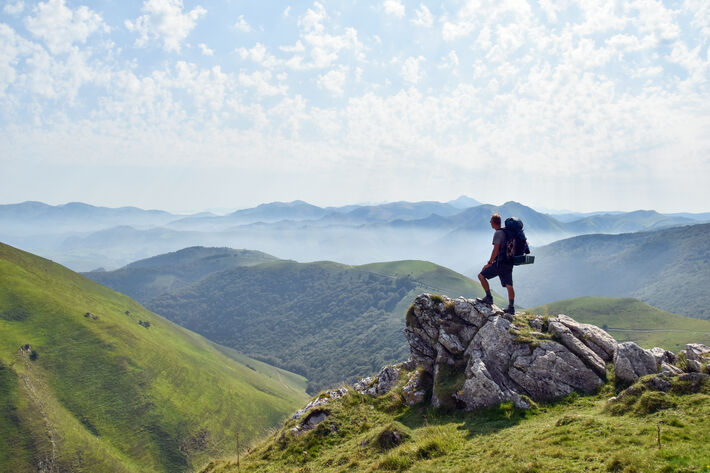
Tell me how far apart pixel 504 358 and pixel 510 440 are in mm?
5730

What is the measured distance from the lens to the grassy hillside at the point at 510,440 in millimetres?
9844

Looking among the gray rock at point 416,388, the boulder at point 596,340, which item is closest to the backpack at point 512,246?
the boulder at point 596,340

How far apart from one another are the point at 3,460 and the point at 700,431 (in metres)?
131

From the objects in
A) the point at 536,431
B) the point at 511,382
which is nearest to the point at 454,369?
the point at 511,382

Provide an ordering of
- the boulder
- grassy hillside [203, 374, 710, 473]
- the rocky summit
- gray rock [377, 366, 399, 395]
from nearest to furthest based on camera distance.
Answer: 1. grassy hillside [203, 374, 710, 473]
2. the rocky summit
3. the boulder
4. gray rock [377, 366, 399, 395]

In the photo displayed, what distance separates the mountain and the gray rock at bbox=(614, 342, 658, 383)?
0.04 m

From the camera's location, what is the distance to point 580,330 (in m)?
18.9

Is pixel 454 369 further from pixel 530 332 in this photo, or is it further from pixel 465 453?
pixel 465 453

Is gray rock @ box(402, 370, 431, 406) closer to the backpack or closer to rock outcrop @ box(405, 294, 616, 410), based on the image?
rock outcrop @ box(405, 294, 616, 410)

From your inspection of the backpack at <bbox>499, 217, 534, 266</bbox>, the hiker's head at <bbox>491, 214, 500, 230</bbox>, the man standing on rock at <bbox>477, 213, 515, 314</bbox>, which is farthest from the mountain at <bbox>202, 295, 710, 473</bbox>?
the hiker's head at <bbox>491, 214, 500, 230</bbox>

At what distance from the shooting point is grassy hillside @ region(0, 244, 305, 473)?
98.9 m

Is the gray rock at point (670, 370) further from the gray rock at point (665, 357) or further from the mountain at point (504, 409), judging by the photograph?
the gray rock at point (665, 357)

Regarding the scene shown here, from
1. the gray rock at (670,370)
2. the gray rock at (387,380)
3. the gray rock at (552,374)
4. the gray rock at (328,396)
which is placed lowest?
the gray rock at (328,396)

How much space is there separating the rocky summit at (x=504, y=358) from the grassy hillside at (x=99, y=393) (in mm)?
75236
